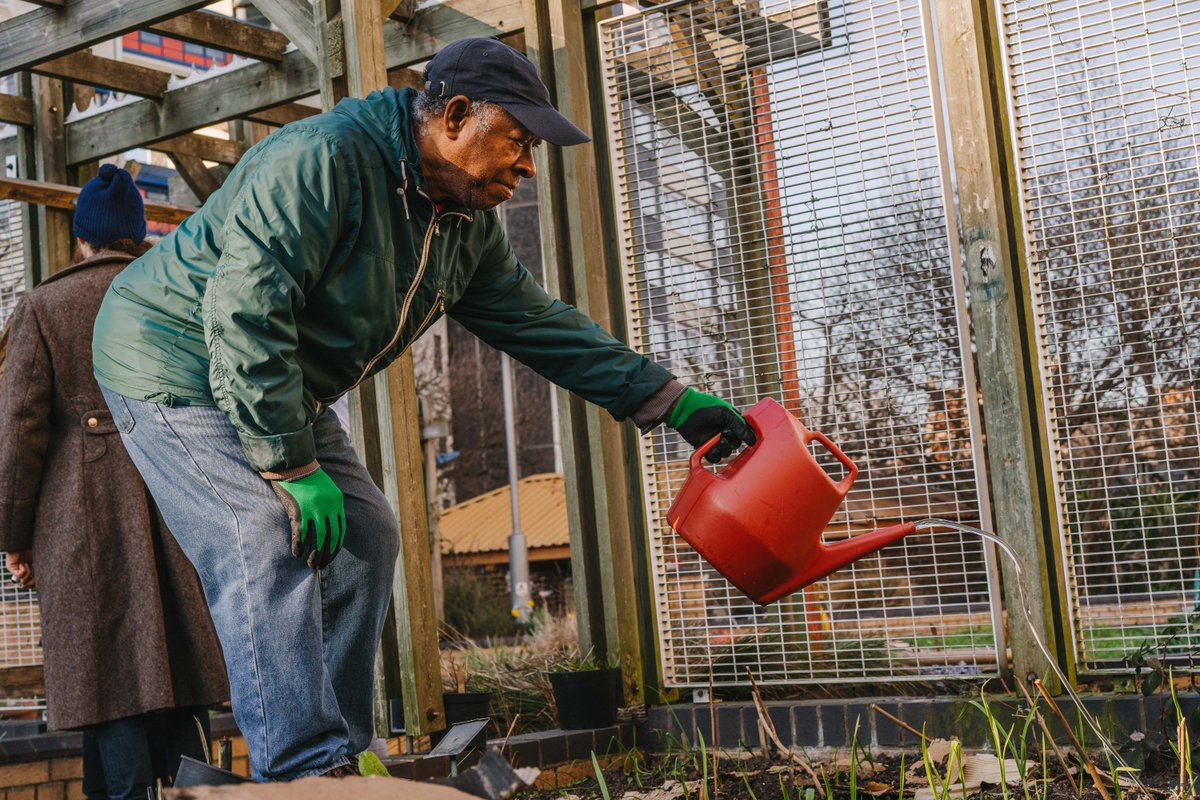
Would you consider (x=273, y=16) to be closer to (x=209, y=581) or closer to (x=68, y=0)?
(x=68, y=0)

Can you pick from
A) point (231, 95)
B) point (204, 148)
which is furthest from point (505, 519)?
point (231, 95)

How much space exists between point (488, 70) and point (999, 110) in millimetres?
1919

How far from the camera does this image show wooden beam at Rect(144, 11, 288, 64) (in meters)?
5.20

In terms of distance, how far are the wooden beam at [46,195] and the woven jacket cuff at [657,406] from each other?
9.57ft

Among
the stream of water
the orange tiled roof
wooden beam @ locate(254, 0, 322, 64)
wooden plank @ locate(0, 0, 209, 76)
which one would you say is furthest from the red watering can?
the orange tiled roof

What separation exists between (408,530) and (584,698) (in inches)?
28.3

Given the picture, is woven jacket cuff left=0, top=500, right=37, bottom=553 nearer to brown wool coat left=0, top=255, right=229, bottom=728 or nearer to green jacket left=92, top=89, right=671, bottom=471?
brown wool coat left=0, top=255, right=229, bottom=728

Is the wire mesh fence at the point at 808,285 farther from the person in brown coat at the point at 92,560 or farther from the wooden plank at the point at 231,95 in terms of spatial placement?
the person in brown coat at the point at 92,560

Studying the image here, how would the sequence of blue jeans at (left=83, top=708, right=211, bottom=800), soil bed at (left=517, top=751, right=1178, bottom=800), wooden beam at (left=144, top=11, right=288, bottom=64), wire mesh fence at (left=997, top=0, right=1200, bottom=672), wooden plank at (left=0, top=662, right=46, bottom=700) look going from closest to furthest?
soil bed at (left=517, top=751, right=1178, bottom=800)
blue jeans at (left=83, top=708, right=211, bottom=800)
wire mesh fence at (left=997, top=0, right=1200, bottom=672)
wooden plank at (left=0, top=662, right=46, bottom=700)
wooden beam at (left=144, top=11, right=288, bottom=64)

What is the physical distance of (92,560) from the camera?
2.86 meters

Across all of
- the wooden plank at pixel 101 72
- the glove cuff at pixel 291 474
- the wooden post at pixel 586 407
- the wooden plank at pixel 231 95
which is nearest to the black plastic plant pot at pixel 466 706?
the wooden post at pixel 586 407

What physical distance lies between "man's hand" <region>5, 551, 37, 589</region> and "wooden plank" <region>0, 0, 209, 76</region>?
7.71 feet

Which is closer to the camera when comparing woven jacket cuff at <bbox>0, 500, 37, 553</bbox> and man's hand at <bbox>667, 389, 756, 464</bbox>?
man's hand at <bbox>667, 389, 756, 464</bbox>

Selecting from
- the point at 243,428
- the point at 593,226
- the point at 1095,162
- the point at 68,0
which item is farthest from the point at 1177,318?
the point at 68,0
